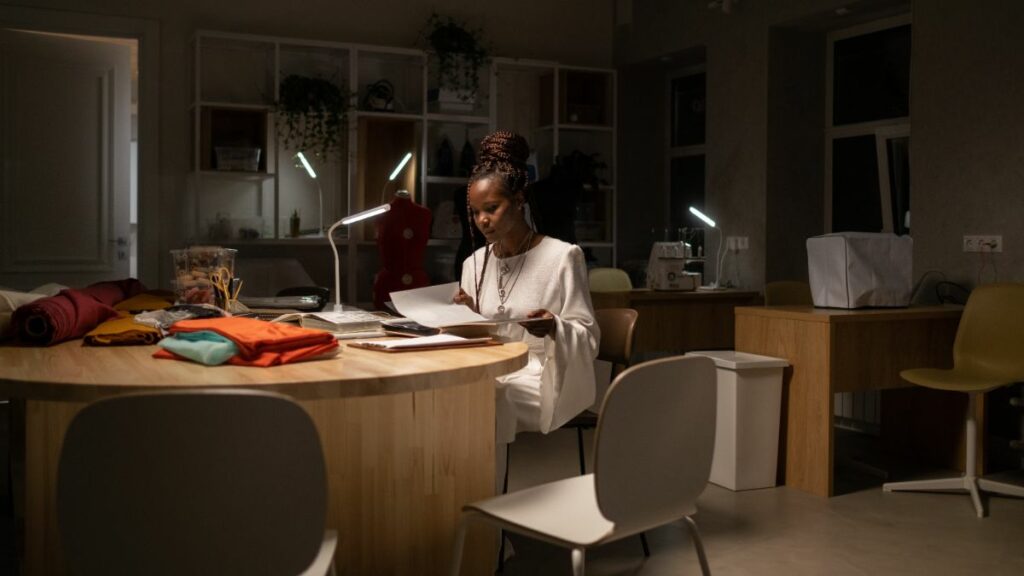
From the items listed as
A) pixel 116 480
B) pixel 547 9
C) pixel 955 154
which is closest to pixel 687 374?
pixel 116 480

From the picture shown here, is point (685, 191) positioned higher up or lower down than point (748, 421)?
higher up

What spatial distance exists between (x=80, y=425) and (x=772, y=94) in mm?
5430

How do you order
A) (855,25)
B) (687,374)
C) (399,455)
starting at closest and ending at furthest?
(687,374) < (399,455) < (855,25)

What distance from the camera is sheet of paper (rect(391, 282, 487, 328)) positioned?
→ 2.47 m

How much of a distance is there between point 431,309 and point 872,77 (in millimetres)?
4365

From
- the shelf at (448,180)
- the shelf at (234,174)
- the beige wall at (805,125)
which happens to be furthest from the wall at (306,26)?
the shelf at (448,180)

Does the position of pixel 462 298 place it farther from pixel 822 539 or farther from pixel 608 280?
pixel 608 280

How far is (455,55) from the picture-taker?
6.57 metres

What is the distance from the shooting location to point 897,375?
4.24 metres

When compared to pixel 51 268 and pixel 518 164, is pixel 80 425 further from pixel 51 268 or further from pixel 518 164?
pixel 51 268

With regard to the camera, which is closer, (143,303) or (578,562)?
(578,562)

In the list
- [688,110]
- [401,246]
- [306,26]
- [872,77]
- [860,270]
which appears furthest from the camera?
[688,110]

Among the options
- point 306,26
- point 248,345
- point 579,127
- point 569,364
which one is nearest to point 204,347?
point 248,345

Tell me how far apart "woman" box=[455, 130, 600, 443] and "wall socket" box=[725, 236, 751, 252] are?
353 cm
